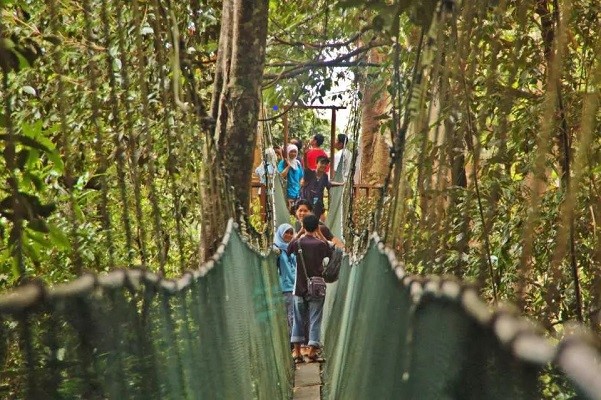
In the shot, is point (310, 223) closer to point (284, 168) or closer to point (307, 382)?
point (307, 382)

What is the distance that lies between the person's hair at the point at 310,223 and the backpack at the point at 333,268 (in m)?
0.19

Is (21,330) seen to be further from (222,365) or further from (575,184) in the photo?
(222,365)

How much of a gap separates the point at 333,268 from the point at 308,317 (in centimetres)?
41

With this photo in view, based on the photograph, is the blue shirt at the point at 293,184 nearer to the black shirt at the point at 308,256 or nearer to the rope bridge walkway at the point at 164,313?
the black shirt at the point at 308,256

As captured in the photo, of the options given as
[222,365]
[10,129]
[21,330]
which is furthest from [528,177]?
[21,330]

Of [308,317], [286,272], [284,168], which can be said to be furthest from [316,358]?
[284,168]

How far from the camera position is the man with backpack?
6.75 metres

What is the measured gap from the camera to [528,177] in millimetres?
4137

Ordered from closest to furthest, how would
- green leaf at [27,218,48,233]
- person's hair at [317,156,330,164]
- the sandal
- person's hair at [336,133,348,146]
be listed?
green leaf at [27,218,48,233] → the sandal → person's hair at [317,156,330,164] → person's hair at [336,133,348,146]

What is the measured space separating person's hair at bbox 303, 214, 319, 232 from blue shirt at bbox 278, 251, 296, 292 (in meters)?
0.27

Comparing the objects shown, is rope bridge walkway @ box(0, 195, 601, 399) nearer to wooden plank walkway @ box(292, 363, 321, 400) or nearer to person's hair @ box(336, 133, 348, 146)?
wooden plank walkway @ box(292, 363, 321, 400)

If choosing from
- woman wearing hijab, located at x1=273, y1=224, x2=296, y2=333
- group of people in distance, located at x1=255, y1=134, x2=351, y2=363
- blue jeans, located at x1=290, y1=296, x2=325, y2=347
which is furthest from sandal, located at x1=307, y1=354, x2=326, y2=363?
woman wearing hijab, located at x1=273, y1=224, x2=296, y2=333

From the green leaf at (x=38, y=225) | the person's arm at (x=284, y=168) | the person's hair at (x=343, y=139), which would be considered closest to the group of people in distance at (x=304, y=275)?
the person's arm at (x=284, y=168)

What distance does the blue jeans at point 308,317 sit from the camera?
680cm
